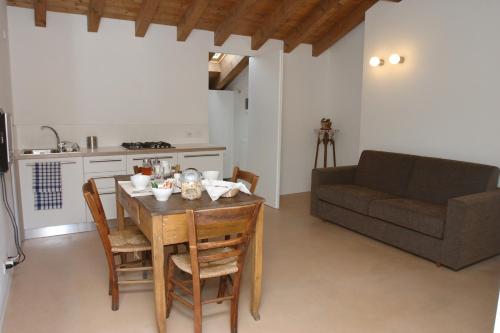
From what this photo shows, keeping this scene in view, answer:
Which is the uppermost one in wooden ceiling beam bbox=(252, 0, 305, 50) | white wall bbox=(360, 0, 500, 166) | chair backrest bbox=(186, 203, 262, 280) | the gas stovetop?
wooden ceiling beam bbox=(252, 0, 305, 50)

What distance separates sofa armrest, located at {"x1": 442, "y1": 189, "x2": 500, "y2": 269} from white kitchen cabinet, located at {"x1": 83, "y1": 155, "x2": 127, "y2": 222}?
337 cm

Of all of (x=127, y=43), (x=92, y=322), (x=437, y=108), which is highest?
(x=127, y=43)

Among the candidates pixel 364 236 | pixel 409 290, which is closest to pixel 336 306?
pixel 409 290

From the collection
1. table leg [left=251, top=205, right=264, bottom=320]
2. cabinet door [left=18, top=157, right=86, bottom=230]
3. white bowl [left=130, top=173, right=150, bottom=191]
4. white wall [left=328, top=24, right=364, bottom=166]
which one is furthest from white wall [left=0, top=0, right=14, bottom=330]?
white wall [left=328, top=24, right=364, bottom=166]

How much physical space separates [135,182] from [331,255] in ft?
6.72

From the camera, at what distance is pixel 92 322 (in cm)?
250

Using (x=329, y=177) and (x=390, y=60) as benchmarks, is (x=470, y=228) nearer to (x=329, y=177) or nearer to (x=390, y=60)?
(x=329, y=177)

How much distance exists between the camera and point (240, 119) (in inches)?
285

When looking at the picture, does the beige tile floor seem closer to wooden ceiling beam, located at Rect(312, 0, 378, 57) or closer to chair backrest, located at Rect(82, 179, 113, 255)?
chair backrest, located at Rect(82, 179, 113, 255)

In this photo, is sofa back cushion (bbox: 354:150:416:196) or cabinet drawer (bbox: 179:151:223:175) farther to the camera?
cabinet drawer (bbox: 179:151:223:175)

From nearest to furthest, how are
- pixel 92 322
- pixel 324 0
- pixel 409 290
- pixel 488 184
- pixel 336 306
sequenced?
pixel 92 322 < pixel 336 306 < pixel 409 290 < pixel 488 184 < pixel 324 0

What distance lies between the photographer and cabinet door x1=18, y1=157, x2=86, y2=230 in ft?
12.8

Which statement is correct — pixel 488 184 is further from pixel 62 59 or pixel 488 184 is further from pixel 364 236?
pixel 62 59

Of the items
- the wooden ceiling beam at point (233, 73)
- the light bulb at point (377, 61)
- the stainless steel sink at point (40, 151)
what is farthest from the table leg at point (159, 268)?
the wooden ceiling beam at point (233, 73)
